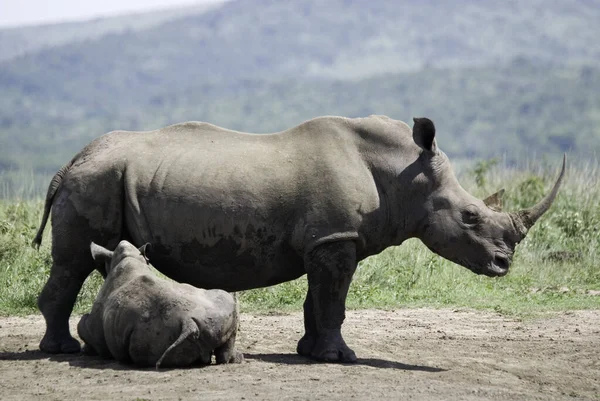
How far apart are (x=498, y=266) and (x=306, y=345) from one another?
1.68m

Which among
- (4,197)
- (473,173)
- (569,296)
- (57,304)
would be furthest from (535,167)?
(57,304)

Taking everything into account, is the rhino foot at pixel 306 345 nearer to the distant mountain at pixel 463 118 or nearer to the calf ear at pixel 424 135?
the calf ear at pixel 424 135

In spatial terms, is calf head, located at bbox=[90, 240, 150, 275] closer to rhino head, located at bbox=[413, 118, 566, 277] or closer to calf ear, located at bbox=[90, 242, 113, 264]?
calf ear, located at bbox=[90, 242, 113, 264]

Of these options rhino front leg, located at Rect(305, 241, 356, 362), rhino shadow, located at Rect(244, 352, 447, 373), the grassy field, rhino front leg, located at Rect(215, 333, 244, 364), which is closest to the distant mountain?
the grassy field

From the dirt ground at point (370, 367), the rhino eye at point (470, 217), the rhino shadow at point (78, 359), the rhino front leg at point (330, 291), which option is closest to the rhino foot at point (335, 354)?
the rhino front leg at point (330, 291)

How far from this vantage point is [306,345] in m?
9.05

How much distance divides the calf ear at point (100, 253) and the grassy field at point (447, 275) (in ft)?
9.93

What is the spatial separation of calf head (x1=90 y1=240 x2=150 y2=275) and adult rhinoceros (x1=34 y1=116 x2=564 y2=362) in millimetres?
283

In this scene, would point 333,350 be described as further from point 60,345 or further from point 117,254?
point 60,345

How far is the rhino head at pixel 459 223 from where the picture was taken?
895 cm

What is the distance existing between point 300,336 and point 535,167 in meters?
11.2

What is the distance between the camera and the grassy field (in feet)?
39.5

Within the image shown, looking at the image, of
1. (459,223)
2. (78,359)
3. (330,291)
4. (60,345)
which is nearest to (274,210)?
(330,291)

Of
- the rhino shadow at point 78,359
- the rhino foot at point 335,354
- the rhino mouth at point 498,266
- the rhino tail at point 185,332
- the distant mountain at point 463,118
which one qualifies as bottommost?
the rhino shadow at point 78,359
